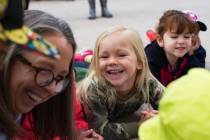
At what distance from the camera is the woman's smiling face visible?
121 cm

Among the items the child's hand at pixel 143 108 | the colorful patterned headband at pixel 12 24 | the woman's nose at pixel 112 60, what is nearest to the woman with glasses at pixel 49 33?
the colorful patterned headband at pixel 12 24

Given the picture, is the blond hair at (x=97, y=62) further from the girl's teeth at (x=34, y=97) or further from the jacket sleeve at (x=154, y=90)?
the girl's teeth at (x=34, y=97)

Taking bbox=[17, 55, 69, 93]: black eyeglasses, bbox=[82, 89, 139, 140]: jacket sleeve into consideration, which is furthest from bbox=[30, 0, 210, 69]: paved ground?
bbox=[17, 55, 69, 93]: black eyeglasses

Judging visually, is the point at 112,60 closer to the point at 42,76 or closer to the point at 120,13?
the point at 42,76

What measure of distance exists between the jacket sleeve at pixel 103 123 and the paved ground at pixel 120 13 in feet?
8.74

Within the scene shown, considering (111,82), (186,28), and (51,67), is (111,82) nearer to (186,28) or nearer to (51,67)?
(186,28)

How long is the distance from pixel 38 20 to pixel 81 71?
1.63 metres

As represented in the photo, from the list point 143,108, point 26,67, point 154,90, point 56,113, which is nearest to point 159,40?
point 154,90

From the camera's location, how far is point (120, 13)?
27.4 feet

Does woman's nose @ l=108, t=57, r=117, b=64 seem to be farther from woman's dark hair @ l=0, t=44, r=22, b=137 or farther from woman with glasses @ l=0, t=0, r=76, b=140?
woman's dark hair @ l=0, t=44, r=22, b=137

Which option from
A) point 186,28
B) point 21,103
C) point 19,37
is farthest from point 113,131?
point 19,37

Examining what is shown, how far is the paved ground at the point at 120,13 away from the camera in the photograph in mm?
6323

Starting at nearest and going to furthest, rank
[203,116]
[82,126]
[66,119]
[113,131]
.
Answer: [203,116] < [66,119] < [82,126] < [113,131]

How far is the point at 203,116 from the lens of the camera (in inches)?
47.1
